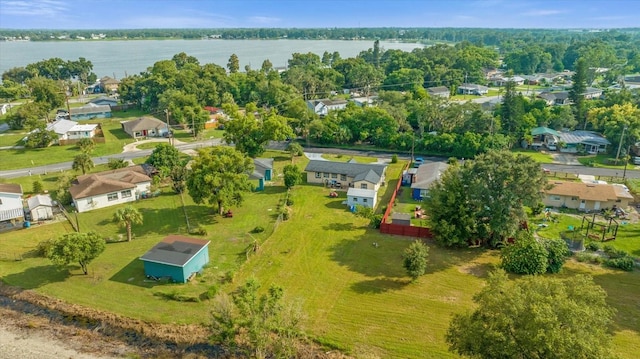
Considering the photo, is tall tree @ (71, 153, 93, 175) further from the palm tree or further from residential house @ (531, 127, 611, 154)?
residential house @ (531, 127, 611, 154)

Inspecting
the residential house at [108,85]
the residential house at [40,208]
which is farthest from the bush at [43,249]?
the residential house at [108,85]

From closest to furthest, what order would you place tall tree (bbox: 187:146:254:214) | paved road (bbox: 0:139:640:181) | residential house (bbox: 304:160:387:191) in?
tall tree (bbox: 187:146:254:214), residential house (bbox: 304:160:387:191), paved road (bbox: 0:139:640:181)

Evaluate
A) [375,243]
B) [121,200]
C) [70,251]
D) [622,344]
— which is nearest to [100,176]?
[121,200]

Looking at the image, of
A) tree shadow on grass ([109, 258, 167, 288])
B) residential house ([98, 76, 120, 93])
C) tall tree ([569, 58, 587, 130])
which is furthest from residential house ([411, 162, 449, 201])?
residential house ([98, 76, 120, 93])

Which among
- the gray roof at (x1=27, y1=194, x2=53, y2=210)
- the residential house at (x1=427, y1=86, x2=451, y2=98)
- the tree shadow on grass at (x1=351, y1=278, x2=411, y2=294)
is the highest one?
the residential house at (x1=427, y1=86, x2=451, y2=98)

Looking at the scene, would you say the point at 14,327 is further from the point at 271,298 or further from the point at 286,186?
the point at 286,186

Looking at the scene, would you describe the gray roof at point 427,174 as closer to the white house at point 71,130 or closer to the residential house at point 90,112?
the white house at point 71,130

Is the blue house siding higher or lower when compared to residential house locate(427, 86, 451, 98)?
lower
